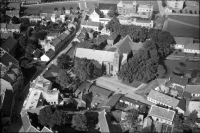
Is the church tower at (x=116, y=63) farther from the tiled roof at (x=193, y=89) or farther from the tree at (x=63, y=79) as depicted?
the tiled roof at (x=193, y=89)

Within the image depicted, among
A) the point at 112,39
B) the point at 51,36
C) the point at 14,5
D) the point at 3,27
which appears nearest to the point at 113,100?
the point at 112,39

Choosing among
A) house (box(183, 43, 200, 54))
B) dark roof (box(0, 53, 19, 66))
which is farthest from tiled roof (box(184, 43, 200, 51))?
dark roof (box(0, 53, 19, 66))

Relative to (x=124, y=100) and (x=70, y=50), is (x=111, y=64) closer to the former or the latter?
(x=124, y=100)

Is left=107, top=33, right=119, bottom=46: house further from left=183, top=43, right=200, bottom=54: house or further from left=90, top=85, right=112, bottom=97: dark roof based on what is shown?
left=90, top=85, right=112, bottom=97: dark roof

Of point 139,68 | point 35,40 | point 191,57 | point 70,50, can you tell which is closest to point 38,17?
point 35,40

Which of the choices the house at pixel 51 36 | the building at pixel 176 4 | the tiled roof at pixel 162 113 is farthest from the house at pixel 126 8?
the tiled roof at pixel 162 113

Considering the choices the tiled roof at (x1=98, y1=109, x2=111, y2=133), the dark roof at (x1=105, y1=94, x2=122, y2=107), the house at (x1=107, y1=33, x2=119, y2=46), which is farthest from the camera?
the house at (x1=107, y1=33, x2=119, y2=46)
